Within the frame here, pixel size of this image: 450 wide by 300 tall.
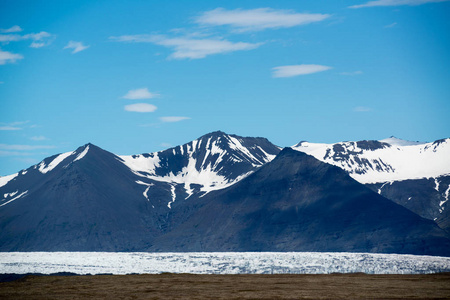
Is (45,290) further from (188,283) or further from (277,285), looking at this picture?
(277,285)

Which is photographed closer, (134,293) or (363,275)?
(134,293)

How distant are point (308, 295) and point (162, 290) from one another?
1897 cm

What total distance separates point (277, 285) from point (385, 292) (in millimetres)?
15608

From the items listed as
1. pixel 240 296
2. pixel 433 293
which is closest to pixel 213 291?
pixel 240 296

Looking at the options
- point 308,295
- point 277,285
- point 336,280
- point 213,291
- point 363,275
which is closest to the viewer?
point 308,295

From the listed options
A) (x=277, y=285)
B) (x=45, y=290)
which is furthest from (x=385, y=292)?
(x=45, y=290)

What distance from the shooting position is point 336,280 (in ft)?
321

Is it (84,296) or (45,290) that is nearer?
(84,296)

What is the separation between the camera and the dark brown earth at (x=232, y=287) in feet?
261

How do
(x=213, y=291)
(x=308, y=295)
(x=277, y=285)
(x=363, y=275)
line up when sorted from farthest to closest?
(x=363, y=275)
(x=277, y=285)
(x=213, y=291)
(x=308, y=295)

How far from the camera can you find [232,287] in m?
89.3

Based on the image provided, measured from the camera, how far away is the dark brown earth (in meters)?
79.6

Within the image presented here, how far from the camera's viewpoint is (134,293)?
8331 centimetres

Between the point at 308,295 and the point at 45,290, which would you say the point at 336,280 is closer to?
the point at 308,295
